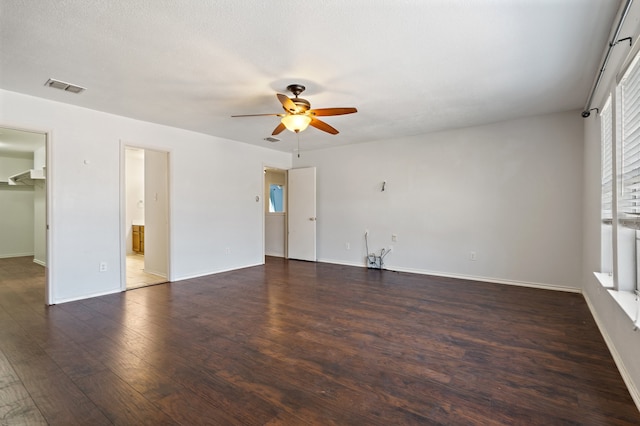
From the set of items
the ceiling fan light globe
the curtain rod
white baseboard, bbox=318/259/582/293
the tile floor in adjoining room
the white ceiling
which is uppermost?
the white ceiling

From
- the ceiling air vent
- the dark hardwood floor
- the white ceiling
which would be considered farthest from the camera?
the ceiling air vent

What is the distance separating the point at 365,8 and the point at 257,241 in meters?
4.91

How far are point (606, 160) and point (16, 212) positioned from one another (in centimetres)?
1116

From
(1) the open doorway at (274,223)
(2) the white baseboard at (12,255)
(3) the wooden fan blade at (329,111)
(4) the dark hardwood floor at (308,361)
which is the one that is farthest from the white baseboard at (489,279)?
(2) the white baseboard at (12,255)

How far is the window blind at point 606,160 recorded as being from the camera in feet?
9.02

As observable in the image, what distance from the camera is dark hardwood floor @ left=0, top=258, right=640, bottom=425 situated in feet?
5.66

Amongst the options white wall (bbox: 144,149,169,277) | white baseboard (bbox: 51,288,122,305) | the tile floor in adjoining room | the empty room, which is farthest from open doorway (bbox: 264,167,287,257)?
white baseboard (bbox: 51,288,122,305)

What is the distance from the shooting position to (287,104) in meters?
3.05

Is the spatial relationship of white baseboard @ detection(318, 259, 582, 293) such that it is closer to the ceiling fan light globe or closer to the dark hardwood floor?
the dark hardwood floor

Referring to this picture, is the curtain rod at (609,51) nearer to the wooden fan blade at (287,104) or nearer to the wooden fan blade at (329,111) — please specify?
the wooden fan blade at (329,111)

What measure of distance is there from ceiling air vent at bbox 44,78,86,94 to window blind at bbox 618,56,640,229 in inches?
187

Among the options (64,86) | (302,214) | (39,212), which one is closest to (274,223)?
(302,214)

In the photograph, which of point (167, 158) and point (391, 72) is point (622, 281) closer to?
point (391, 72)

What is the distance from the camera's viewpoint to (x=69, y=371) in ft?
7.04
